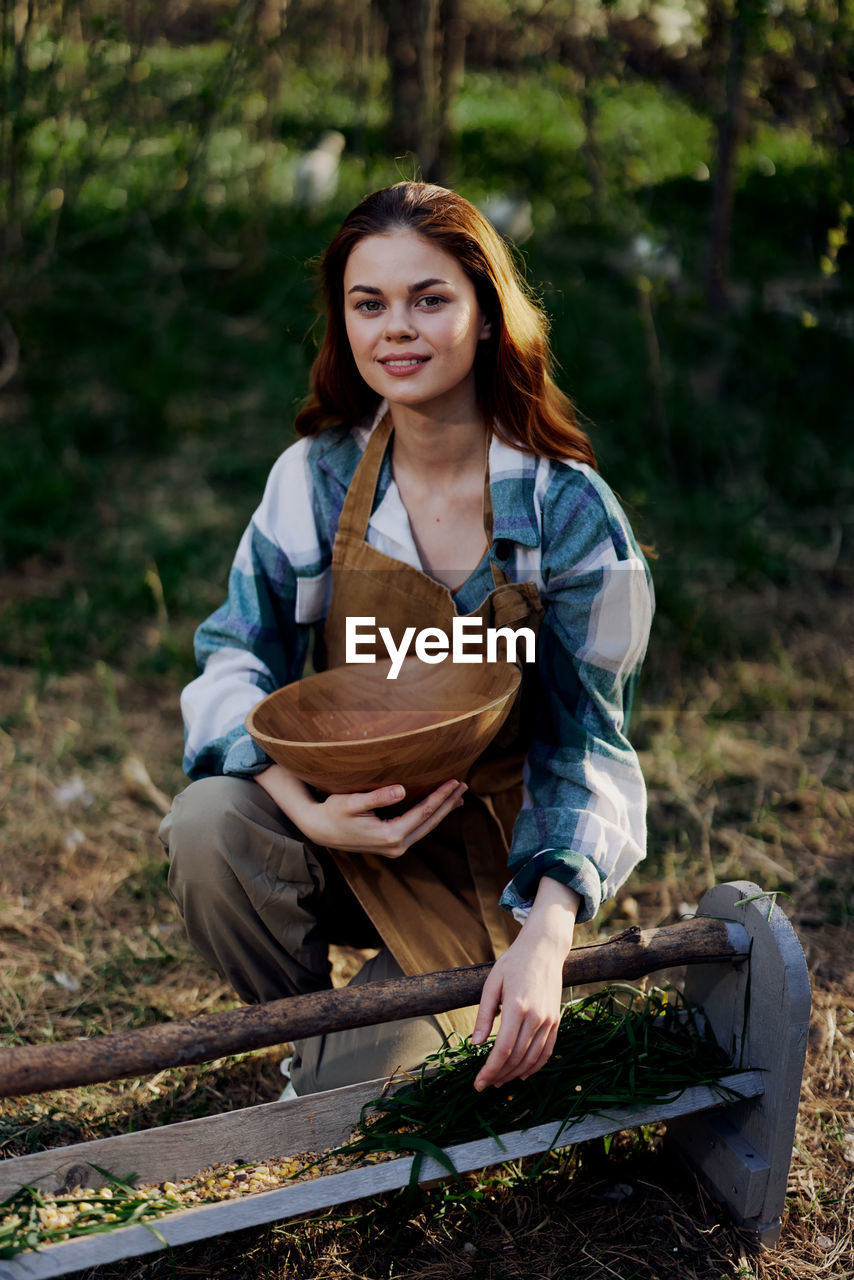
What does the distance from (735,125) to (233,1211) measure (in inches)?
158

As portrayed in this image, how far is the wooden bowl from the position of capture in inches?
59.5

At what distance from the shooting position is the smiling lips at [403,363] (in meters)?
1.69

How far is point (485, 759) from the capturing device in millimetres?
1847

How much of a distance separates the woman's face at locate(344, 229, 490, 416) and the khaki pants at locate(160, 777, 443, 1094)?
0.62m

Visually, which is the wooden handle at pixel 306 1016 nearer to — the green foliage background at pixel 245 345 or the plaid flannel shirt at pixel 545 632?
the plaid flannel shirt at pixel 545 632

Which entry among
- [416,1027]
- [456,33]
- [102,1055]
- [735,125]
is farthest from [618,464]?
[102,1055]

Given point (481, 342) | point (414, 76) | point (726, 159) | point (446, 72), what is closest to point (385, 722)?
point (481, 342)

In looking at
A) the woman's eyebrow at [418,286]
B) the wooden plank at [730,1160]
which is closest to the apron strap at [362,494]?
the woman's eyebrow at [418,286]

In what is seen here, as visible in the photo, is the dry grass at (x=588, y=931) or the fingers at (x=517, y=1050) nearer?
the fingers at (x=517, y=1050)

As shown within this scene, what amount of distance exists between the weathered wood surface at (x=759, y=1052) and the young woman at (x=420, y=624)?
20 cm

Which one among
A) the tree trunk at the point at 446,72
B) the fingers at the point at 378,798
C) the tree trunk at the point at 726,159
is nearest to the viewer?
the fingers at the point at 378,798

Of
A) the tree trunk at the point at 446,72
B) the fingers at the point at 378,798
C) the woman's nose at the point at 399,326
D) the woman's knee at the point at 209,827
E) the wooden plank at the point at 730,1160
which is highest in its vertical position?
the tree trunk at the point at 446,72

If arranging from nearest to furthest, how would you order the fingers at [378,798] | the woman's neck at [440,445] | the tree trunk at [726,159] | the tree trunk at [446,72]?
the fingers at [378,798]
the woman's neck at [440,445]
the tree trunk at [726,159]
the tree trunk at [446,72]

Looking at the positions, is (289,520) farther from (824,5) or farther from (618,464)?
(824,5)
